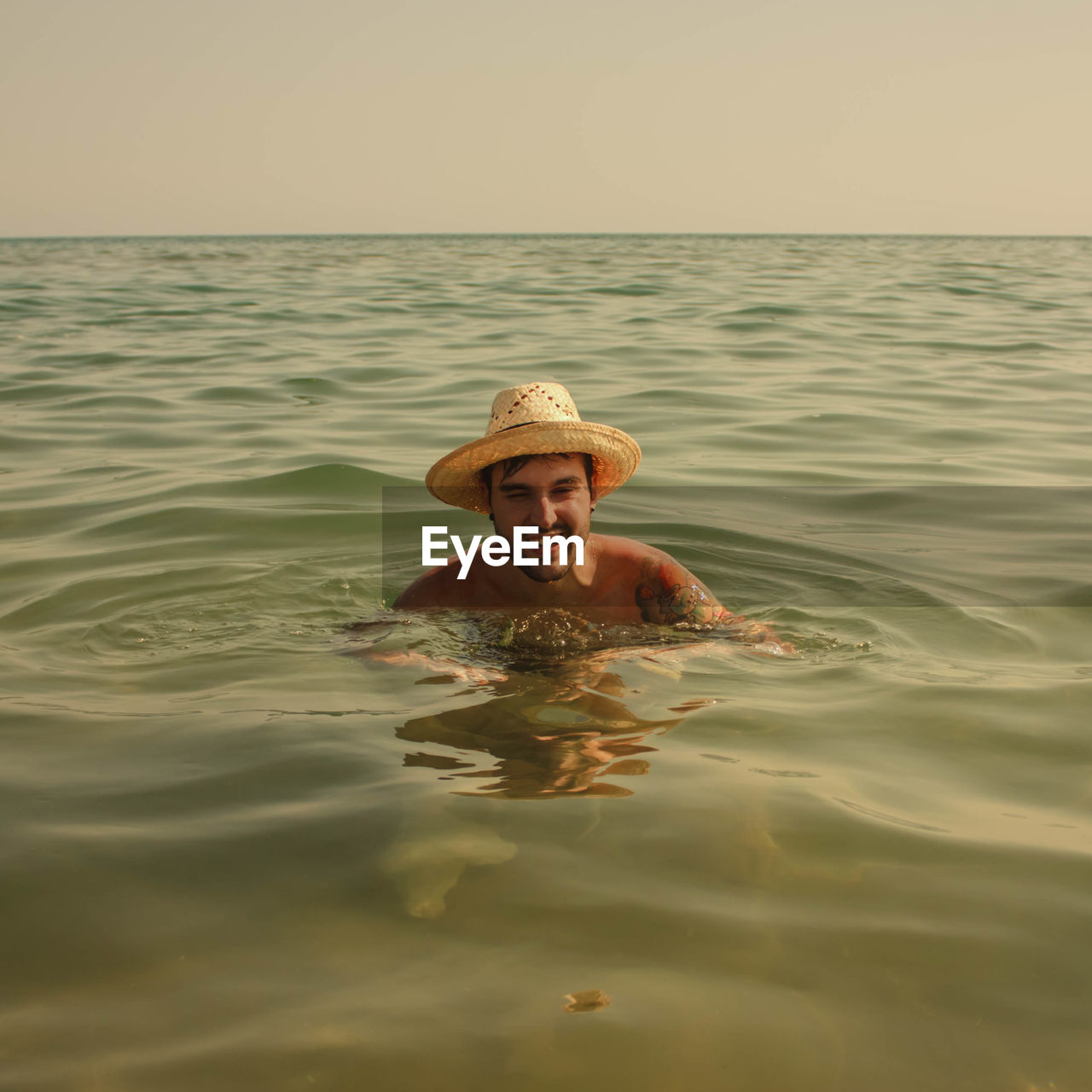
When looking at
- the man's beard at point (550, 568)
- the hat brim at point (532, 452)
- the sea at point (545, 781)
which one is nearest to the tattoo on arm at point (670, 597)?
the sea at point (545, 781)

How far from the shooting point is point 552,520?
4.21 m

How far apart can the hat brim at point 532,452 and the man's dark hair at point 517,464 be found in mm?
13

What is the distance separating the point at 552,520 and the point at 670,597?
738mm

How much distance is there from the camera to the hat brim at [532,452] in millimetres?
4207

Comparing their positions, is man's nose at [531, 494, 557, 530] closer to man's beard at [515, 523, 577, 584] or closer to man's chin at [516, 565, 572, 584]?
man's beard at [515, 523, 577, 584]

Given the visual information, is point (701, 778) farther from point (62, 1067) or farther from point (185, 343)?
point (185, 343)

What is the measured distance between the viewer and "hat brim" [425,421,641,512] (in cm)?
421

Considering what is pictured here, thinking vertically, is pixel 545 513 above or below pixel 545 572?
above

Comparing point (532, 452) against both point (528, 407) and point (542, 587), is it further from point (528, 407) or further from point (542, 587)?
point (542, 587)

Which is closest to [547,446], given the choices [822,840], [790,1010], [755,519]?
[822,840]

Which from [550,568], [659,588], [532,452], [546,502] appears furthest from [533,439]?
[659,588]

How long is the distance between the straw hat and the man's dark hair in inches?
0.6

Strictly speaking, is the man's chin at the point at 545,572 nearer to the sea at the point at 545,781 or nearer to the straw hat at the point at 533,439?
the sea at the point at 545,781

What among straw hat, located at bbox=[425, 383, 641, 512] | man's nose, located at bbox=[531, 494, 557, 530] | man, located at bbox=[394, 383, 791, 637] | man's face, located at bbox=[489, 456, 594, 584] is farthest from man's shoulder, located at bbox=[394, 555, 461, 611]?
man's nose, located at bbox=[531, 494, 557, 530]
